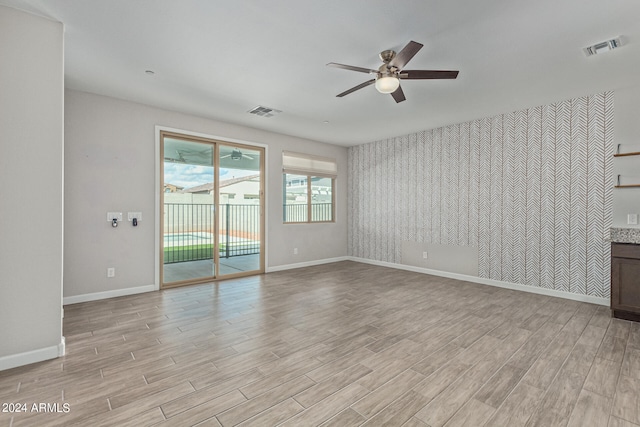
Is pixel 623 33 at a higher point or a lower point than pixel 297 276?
higher

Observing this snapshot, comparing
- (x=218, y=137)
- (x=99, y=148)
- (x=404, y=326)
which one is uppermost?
(x=218, y=137)

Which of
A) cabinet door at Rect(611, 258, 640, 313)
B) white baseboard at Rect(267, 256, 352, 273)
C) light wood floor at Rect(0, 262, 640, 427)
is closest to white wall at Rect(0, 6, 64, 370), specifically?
light wood floor at Rect(0, 262, 640, 427)

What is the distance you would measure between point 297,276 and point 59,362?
11.5 feet

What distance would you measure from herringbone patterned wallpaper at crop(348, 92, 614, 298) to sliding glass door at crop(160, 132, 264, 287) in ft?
9.39

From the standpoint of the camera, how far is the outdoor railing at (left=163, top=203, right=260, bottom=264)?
15.5 ft

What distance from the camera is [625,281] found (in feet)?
10.8

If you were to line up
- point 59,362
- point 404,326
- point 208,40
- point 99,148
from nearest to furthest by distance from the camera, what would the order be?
point 59,362 < point 208,40 < point 404,326 < point 99,148

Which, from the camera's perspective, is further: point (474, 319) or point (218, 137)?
point (218, 137)

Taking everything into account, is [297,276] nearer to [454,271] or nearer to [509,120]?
[454,271]

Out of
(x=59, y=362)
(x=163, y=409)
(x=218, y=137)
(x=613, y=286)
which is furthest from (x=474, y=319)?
(x=218, y=137)

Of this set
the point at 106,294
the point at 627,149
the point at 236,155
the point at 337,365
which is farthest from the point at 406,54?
the point at 106,294

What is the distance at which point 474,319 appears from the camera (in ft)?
10.8

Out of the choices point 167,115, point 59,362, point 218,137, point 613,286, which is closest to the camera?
point 59,362

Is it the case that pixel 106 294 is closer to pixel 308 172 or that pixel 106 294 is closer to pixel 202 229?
pixel 202 229
